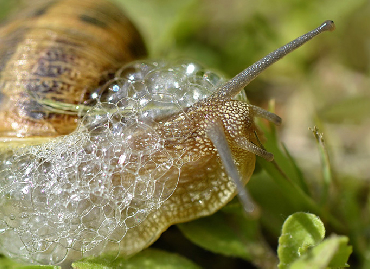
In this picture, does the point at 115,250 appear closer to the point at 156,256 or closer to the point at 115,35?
the point at 156,256

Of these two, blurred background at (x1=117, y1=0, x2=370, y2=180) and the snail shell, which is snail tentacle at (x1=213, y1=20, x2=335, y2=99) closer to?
the snail shell

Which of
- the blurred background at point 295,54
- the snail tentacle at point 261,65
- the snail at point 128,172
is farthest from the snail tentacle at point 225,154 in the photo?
the blurred background at point 295,54

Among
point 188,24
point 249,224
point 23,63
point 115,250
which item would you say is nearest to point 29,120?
point 23,63

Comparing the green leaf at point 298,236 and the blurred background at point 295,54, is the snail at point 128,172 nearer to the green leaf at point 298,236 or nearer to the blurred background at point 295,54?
the green leaf at point 298,236

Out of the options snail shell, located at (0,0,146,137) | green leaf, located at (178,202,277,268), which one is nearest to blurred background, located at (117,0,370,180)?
green leaf, located at (178,202,277,268)

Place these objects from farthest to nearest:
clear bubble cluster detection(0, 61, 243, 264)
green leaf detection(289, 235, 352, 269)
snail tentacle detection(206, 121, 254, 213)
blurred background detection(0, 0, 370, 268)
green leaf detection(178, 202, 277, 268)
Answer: blurred background detection(0, 0, 370, 268), green leaf detection(178, 202, 277, 268), clear bubble cluster detection(0, 61, 243, 264), snail tentacle detection(206, 121, 254, 213), green leaf detection(289, 235, 352, 269)

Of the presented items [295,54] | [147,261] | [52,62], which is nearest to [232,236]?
[147,261]

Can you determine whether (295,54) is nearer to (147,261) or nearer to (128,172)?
(128,172)
